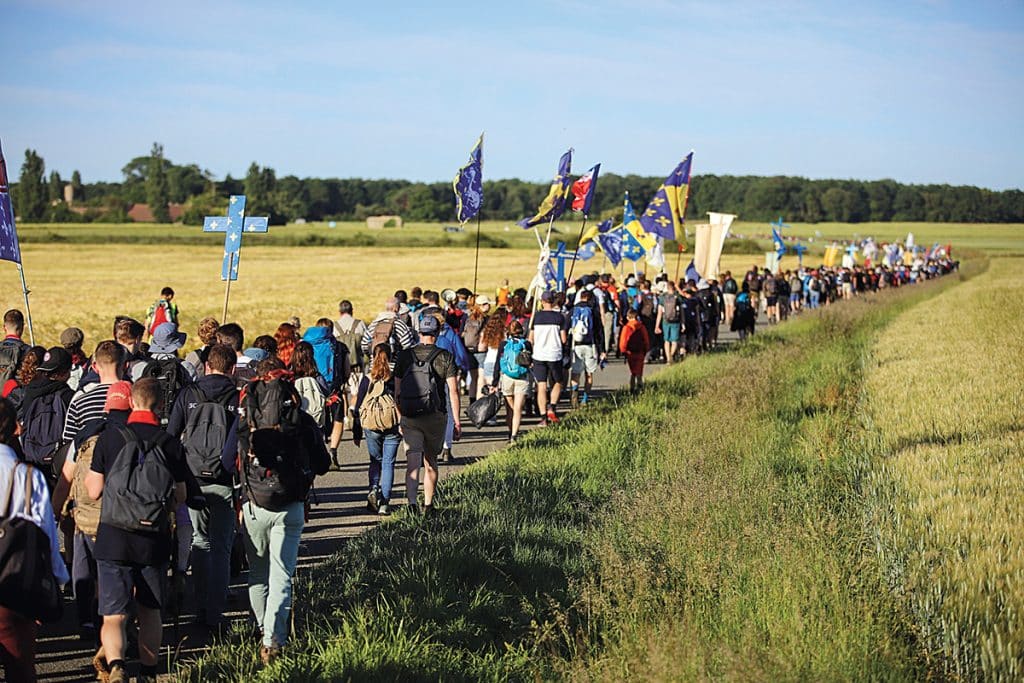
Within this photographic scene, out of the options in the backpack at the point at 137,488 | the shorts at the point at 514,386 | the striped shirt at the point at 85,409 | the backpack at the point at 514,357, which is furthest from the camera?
the shorts at the point at 514,386

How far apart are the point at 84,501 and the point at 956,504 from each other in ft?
18.8

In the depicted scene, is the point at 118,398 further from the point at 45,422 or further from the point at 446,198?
the point at 446,198

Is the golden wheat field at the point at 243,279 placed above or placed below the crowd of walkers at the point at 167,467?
below

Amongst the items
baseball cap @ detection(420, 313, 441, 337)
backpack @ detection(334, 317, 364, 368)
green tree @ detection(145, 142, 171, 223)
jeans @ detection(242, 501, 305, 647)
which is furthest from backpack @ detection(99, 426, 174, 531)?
green tree @ detection(145, 142, 171, 223)

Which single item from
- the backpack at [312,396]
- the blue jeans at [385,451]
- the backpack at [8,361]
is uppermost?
the backpack at [8,361]

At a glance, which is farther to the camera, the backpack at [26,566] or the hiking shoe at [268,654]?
the hiking shoe at [268,654]

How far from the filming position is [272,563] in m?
6.38

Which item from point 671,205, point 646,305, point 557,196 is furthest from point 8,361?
point 671,205

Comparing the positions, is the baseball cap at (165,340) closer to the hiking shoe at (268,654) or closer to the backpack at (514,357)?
the hiking shoe at (268,654)

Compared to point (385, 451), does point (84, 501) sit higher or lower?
higher

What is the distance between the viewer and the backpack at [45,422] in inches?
289

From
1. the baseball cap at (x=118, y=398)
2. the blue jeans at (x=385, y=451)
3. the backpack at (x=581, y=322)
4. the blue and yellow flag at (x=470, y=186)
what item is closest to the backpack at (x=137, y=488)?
the baseball cap at (x=118, y=398)

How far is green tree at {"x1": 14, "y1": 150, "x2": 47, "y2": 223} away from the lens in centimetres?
12138

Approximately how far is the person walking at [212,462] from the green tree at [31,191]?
12085cm
